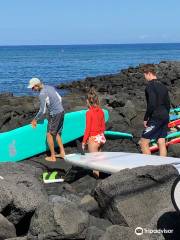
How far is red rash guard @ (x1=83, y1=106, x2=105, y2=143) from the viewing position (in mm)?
7898

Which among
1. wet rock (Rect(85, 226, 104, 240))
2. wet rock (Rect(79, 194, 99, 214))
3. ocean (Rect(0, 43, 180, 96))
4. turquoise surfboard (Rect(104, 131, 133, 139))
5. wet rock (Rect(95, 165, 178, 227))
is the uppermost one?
wet rock (Rect(95, 165, 178, 227))

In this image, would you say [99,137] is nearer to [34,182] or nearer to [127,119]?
[34,182]

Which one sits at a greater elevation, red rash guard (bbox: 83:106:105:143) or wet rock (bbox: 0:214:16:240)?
red rash guard (bbox: 83:106:105:143)

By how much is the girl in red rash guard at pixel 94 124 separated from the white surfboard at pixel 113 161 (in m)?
0.19

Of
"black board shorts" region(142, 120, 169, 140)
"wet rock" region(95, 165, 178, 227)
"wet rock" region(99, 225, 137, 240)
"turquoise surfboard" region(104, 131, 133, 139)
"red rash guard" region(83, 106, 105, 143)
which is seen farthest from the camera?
"turquoise surfboard" region(104, 131, 133, 139)

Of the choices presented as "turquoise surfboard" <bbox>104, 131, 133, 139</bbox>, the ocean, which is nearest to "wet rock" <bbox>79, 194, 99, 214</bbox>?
"turquoise surfboard" <bbox>104, 131, 133, 139</bbox>

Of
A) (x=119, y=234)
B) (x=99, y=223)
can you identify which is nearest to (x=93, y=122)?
(x=99, y=223)

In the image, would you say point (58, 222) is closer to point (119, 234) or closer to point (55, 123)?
point (119, 234)

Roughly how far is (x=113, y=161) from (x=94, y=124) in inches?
26.8

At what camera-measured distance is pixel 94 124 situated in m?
Answer: 7.97

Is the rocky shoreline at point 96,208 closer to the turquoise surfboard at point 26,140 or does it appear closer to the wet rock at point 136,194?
the wet rock at point 136,194

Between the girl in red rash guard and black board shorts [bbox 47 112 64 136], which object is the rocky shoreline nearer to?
the girl in red rash guard

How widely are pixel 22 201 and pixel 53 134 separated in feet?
12.4

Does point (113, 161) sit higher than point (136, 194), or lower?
lower
